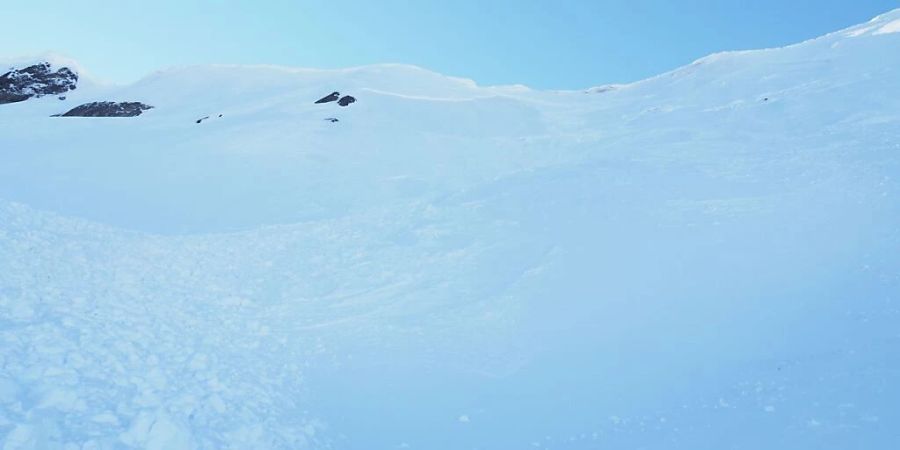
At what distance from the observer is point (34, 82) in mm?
35969

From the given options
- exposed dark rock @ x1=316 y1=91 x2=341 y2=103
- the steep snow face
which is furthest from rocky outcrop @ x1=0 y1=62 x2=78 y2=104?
exposed dark rock @ x1=316 y1=91 x2=341 y2=103

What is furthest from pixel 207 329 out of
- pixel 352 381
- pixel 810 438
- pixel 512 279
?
pixel 810 438

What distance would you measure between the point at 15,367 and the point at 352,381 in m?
3.50

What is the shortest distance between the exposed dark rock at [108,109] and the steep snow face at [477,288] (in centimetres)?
1127

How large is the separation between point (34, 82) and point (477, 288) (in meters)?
39.0

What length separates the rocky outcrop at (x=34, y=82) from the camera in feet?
115

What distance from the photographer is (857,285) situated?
731 cm

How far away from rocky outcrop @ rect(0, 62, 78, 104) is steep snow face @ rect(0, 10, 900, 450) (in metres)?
20.1

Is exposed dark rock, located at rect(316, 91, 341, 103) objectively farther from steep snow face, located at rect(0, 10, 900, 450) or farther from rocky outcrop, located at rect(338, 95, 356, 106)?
steep snow face, located at rect(0, 10, 900, 450)

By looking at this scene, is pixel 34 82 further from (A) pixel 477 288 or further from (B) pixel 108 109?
(A) pixel 477 288

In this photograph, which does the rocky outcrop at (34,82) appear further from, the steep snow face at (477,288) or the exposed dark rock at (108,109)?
the steep snow face at (477,288)

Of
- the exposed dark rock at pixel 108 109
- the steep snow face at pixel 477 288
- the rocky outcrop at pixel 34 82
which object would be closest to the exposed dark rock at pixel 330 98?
the steep snow face at pixel 477 288

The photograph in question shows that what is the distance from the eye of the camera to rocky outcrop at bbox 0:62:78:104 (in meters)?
35.0

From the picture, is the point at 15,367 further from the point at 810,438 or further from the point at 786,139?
the point at 786,139
